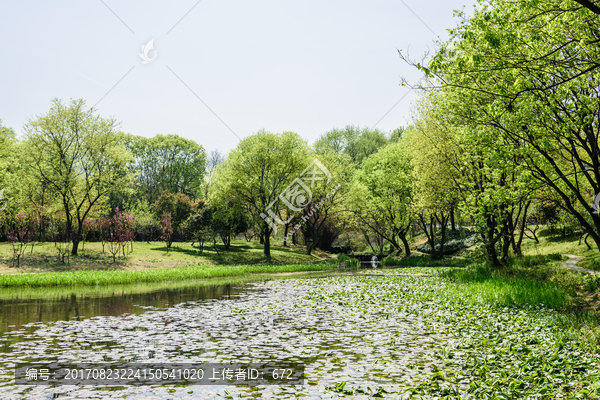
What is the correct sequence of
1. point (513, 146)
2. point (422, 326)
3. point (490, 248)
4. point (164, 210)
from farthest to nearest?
point (164, 210)
point (490, 248)
point (513, 146)
point (422, 326)

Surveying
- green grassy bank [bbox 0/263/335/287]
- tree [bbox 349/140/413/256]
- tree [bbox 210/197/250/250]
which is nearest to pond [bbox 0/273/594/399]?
green grassy bank [bbox 0/263/335/287]

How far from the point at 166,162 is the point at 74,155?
3610cm

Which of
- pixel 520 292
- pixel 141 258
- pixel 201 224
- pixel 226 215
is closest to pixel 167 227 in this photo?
pixel 201 224

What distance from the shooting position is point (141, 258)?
4072 cm

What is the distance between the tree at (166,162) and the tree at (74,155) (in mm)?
32295

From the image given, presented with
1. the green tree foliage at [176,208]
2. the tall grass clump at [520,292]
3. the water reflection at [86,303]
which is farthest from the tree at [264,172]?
the tall grass clump at [520,292]

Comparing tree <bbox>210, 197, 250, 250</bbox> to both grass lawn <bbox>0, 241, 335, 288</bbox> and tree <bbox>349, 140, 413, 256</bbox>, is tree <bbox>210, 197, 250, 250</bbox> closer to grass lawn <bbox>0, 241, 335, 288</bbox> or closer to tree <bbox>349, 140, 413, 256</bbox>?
grass lawn <bbox>0, 241, 335, 288</bbox>

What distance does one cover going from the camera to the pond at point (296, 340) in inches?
285

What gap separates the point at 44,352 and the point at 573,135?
18.2m

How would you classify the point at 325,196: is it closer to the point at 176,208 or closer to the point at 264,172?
the point at 264,172

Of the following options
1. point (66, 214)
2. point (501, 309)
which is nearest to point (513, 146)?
point (501, 309)

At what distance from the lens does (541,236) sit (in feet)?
136

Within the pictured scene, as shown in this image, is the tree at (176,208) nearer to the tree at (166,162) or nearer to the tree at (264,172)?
the tree at (264,172)

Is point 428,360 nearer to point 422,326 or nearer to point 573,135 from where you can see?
point 422,326
